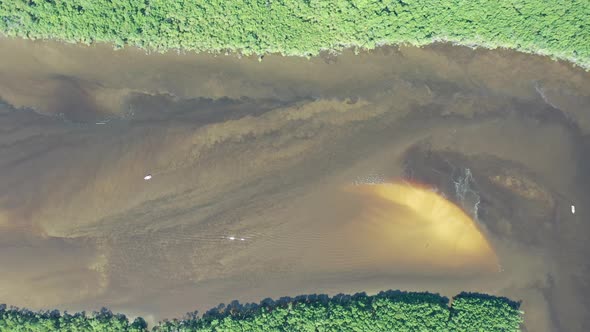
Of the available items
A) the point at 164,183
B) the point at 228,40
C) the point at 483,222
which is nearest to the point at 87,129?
the point at 164,183

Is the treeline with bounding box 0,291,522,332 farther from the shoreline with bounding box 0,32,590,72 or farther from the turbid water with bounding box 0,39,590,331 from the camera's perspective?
the shoreline with bounding box 0,32,590,72

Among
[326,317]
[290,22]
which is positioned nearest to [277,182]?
[326,317]

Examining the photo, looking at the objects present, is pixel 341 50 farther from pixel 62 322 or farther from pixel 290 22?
pixel 62 322

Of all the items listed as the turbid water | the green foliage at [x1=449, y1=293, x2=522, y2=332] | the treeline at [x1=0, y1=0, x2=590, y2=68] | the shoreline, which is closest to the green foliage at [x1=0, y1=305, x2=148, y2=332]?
the turbid water

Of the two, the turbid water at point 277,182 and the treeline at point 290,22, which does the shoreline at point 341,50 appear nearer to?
the treeline at point 290,22

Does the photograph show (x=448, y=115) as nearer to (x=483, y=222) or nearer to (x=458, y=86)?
(x=458, y=86)
